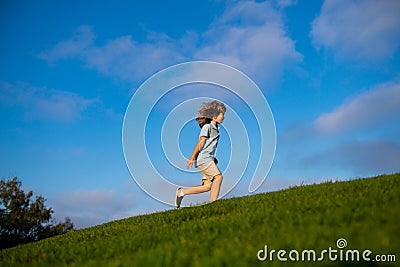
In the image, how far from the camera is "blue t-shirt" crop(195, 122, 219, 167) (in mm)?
12781

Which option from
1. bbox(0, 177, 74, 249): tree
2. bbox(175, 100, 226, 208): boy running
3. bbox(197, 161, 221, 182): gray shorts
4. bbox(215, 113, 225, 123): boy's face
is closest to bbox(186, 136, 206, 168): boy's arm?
bbox(175, 100, 226, 208): boy running

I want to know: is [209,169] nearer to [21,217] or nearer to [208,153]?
[208,153]

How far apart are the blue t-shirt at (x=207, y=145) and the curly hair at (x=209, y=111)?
0.28 meters

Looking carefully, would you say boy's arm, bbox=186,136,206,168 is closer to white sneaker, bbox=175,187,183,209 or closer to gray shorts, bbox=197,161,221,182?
gray shorts, bbox=197,161,221,182

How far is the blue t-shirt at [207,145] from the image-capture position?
41.9ft

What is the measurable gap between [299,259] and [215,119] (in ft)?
27.2

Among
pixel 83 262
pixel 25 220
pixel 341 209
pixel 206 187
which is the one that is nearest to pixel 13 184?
pixel 25 220

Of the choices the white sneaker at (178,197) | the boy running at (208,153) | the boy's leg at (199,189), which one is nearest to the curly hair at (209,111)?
the boy running at (208,153)

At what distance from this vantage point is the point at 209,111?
1297cm

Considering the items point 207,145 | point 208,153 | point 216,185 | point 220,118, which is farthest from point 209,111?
point 216,185

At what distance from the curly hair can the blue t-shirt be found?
0.28m

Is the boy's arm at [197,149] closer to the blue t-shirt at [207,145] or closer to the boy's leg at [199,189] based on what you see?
the blue t-shirt at [207,145]

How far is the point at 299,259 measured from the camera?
16.6ft

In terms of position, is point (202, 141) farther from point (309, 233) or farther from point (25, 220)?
point (25, 220)
